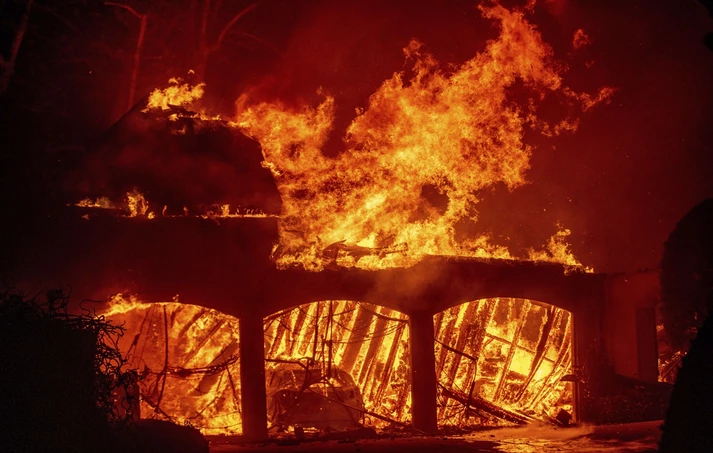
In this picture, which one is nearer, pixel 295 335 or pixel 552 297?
pixel 552 297

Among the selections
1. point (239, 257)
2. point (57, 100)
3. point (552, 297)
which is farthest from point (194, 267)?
point (57, 100)

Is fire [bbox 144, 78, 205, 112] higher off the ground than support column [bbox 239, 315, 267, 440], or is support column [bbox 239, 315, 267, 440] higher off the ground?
fire [bbox 144, 78, 205, 112]

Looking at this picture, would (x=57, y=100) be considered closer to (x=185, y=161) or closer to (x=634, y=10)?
(x=185, y=161)

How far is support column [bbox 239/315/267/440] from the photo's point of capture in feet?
58.4

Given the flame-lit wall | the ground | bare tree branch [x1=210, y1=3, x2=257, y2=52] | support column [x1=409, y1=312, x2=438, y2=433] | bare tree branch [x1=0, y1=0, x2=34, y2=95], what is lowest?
the ground

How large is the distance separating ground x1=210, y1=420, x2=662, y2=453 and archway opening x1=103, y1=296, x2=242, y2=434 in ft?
14.9

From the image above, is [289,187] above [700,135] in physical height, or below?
below

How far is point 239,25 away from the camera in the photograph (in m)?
28.6

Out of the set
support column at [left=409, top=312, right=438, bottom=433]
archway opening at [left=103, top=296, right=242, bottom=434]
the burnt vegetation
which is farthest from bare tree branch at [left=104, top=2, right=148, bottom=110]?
the burnt vegetation

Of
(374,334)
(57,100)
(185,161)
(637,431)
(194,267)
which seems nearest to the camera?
(637,431)

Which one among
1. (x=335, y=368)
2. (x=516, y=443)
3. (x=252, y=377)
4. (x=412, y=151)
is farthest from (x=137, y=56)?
(x=516, y=443)

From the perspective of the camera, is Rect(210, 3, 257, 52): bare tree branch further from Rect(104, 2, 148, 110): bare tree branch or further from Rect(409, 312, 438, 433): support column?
Rect(409, 312, 438, 433): support column

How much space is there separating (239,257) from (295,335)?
5270 mm

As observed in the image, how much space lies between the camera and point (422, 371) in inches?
757
